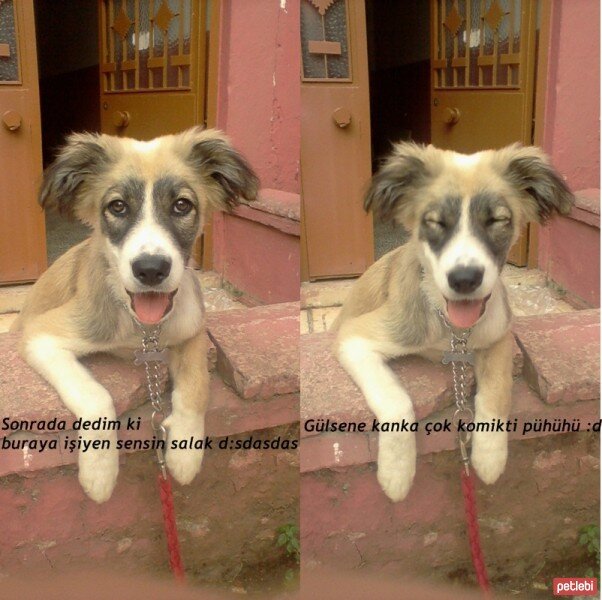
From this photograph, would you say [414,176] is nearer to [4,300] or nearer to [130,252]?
[130,252]

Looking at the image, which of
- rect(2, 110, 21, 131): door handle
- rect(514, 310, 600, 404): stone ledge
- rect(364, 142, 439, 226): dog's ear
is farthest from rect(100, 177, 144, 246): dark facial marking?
rect(514, 310, 600, 404): stone ledge

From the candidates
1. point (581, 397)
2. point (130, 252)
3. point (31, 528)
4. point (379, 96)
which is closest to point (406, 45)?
point (379, 96)

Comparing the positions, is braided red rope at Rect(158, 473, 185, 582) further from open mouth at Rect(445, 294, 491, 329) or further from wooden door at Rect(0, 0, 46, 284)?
open mouth at Rect(445, 294, 491, 329)

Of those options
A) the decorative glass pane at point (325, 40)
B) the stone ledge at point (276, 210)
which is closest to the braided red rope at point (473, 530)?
the stone ledge at point (276, 210)

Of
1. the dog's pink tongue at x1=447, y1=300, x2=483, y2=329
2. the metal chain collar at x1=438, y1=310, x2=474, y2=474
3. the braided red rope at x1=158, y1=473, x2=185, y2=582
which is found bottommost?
the braided red rope at x1=158, y1=473, x2=185, y2=582

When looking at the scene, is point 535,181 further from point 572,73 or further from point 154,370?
point 154,370

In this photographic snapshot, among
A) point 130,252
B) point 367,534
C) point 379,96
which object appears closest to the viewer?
point 130,252

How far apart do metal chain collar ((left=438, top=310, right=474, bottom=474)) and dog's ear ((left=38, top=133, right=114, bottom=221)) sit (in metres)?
0.71

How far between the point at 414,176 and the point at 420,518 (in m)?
0.65

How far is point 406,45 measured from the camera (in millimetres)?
1368

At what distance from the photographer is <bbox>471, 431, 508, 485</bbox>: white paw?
Result: 4.60 ft

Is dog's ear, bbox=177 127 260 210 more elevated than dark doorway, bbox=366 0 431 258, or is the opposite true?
dark doorway, bbox=366 0 431 258

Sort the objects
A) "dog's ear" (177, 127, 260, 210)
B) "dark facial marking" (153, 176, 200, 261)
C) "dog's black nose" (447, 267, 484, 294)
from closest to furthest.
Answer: "dog's black nose" (447, 267, 484, 294) → "dark facial marking" (153, 176, 200, 261) → "dog's ear" (177, 127, 260, 210)

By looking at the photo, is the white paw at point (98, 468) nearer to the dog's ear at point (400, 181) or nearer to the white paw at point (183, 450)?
the white paw at point (183, 450)
